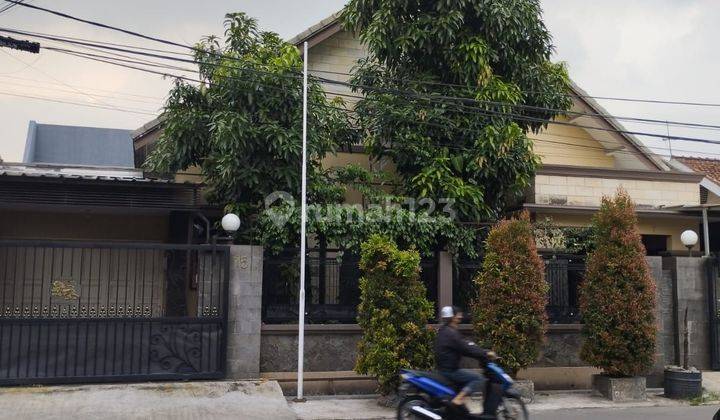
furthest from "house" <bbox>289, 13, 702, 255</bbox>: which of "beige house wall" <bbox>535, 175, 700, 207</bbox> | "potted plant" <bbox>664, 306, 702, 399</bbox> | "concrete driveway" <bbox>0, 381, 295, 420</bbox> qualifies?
"concrete driveway" <bbox>0, 381, 295, 420</bbox>

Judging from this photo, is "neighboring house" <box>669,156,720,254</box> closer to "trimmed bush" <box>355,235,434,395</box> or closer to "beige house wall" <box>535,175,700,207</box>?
"beige house wall" <box>535,175,700,207</box>

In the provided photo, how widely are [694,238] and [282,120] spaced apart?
24.5ft

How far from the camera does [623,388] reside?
10.8 metres

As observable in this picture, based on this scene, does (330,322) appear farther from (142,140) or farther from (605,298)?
(142,140)

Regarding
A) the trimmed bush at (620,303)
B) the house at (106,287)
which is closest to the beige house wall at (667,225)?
A: the trimmed bush at (620,303)

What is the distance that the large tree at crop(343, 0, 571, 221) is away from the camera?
12484 millimetres

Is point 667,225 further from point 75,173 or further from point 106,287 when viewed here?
point 75,173

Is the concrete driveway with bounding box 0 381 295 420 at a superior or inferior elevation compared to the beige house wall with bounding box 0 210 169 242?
inferior

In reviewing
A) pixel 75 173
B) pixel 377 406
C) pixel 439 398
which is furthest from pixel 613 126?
pixel 75 173

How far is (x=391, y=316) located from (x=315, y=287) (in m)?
1.92

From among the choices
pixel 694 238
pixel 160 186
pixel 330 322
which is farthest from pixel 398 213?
pixel 694 238

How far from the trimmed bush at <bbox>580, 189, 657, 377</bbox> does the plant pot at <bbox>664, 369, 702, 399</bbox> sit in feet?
1.82

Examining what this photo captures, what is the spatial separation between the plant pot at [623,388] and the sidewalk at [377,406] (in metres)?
0.11

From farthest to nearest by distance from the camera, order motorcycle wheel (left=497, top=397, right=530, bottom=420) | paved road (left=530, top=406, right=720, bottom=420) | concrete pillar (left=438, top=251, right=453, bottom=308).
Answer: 1. concrete pillar (left=438, top=251, right=453, bottom=308)
2. paved road (left=530, top=406, right=720, bottom=420)
3. motorcycle wheel (left=497, top=397, right=530, bottom=420)
